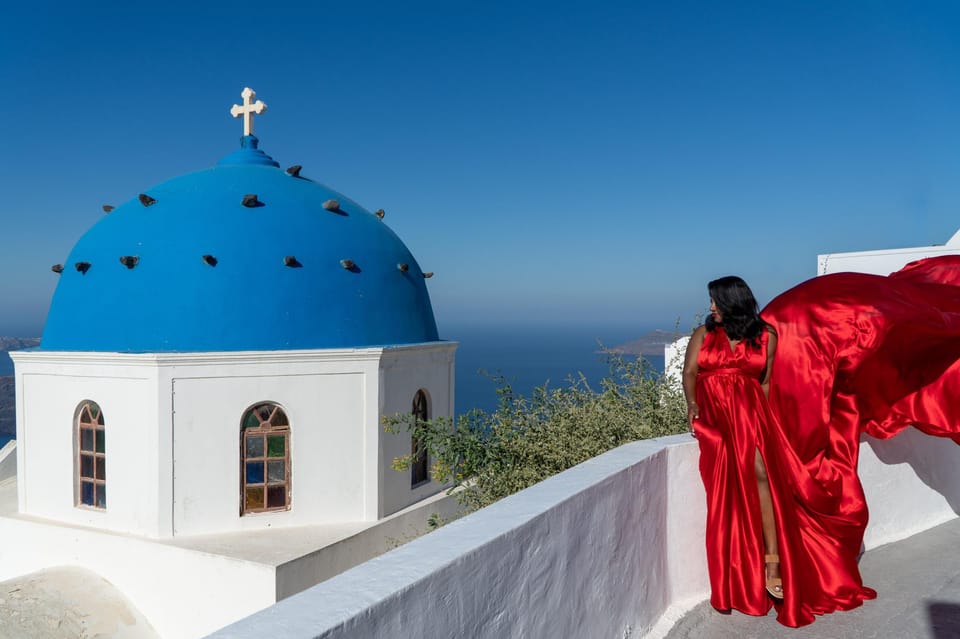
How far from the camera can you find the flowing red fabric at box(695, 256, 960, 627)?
122 inches

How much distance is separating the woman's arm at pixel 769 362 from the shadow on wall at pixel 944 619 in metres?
1.16

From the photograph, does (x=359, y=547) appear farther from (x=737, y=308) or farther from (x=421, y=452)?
(x=737, y=308)

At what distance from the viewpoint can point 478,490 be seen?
18.6 ft

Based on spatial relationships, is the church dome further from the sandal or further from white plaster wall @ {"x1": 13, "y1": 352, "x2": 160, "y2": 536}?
the sandal

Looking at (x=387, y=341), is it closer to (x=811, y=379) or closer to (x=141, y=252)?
A: (x=141, y=252)

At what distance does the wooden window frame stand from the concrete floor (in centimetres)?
766

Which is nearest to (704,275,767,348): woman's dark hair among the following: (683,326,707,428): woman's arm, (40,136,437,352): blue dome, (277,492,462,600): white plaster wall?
(683,326,707,428): woman's arm

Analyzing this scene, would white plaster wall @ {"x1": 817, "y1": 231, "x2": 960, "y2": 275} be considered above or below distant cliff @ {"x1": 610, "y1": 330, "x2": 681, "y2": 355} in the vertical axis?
above

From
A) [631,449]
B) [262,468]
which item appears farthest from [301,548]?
[631,449]

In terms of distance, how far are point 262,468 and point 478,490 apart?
153 inches

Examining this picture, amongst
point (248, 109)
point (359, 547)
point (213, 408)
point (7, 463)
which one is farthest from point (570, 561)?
point (7, 463)

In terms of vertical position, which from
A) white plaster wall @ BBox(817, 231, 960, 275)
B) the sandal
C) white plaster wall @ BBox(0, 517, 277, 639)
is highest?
white plaster wall @ BBox(817, 231, 960, 275)

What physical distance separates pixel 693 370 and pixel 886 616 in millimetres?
1339

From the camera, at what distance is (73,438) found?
868 centimetres
